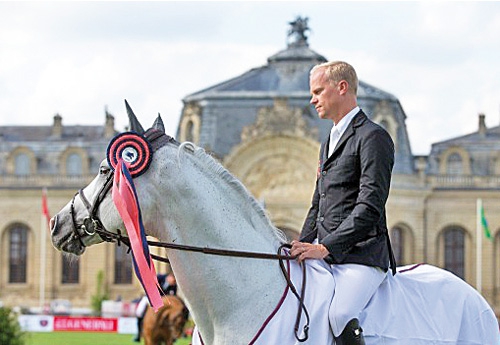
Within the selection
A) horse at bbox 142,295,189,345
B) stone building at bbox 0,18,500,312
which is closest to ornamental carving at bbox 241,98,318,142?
stone building at bbox 0,18,500,312

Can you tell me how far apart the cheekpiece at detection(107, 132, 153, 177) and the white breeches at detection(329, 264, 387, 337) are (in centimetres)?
112

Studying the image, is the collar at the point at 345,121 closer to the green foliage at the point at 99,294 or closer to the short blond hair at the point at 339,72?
the short blond hair at the point at 339,72

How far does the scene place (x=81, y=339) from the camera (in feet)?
108

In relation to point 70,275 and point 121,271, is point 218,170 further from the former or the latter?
point 70,275

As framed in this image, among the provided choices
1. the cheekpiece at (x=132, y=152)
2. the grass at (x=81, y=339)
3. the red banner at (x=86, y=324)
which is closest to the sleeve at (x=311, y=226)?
the cheekpiece at (x=132, y=152)

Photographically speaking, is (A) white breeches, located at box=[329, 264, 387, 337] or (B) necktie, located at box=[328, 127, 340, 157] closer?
(A) white breeches, located at box=[329, 264, 387, 337]

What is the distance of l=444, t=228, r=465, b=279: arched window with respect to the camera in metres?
57.0

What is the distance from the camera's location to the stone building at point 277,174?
52.7 metres

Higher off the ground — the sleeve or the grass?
the sleeve

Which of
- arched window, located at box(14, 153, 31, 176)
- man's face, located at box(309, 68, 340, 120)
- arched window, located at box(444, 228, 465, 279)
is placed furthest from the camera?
arched window, located at box(14, 153, 31, 176)

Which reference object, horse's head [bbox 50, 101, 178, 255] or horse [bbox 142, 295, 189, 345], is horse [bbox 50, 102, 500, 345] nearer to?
horse's head [bbox 50, 101, 178, 255]

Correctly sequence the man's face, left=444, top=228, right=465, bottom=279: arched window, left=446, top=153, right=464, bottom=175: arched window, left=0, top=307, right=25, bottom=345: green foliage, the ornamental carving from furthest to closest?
left=446, top=153, right=464, bottom=175: arched window → left=444, top=228, right=465, bottom=279: arched window → the ornamental carving → left=0, top=307, right=25, bottom=345: green foliage → the man's face

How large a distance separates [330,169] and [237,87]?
4863 cm

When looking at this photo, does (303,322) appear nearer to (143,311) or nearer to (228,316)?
(228,316)
